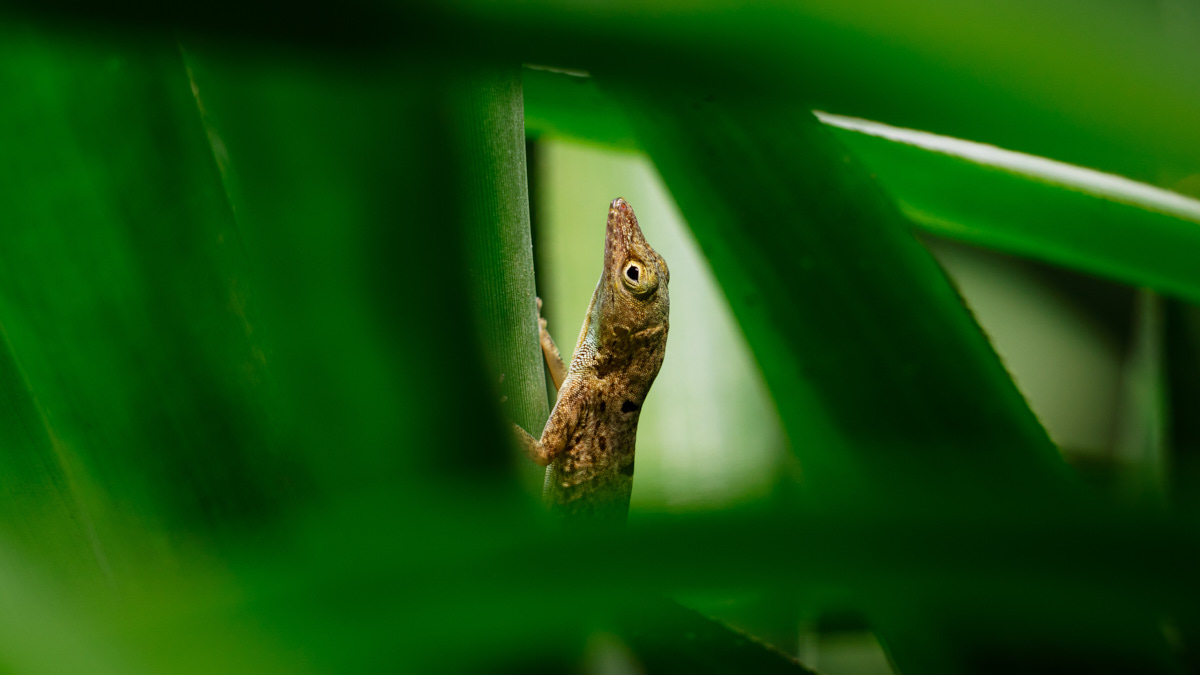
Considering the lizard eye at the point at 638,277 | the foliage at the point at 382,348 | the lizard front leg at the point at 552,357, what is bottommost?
the foliage at the point at 382,348

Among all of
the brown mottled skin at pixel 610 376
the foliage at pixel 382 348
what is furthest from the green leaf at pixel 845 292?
the brown mottled skin at pixel 610 376

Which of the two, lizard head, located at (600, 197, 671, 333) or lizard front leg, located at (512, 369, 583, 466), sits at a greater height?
lizard head, located at (600, 197, 671, 333)

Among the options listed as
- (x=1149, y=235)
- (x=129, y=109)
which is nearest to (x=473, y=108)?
(x=129, y=109)

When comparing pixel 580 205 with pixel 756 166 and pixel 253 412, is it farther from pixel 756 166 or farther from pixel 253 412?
pixel 253 412

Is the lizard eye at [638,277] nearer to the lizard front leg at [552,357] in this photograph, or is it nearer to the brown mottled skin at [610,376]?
the brown mottled skin at [610,376]

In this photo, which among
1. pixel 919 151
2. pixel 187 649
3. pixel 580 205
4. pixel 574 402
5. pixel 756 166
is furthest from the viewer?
pixel 574 402

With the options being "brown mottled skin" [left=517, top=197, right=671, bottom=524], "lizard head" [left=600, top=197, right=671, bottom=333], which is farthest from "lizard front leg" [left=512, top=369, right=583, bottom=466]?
"lizard head" [left=600, top=197, right=671, bottom=333]

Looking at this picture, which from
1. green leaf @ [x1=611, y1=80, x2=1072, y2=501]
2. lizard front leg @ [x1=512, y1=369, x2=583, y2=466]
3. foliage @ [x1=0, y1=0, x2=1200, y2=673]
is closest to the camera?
foliage @ [x1=0, y1=0, x2=1200, y2=673]

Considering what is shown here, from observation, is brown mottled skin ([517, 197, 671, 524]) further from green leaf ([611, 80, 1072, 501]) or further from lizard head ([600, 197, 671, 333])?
green leaf ([611, 80, 1072, 501])
